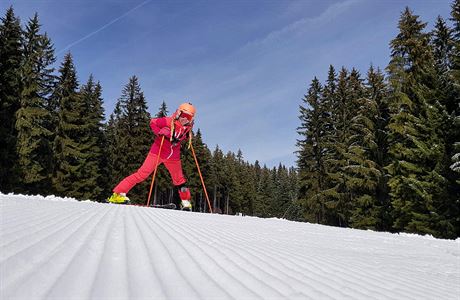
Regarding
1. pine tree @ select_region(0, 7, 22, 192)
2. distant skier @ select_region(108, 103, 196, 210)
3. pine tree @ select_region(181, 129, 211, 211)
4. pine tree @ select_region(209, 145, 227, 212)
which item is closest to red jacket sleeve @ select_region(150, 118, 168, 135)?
distant skier @ select_region(108, 103, 196, 210)

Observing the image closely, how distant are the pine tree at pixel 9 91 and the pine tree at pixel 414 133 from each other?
23.5 metres

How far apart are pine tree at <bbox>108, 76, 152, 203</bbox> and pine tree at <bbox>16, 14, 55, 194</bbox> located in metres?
11.9

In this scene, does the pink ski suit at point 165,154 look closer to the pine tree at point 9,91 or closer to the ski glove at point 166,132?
the ski glove at point 166,132

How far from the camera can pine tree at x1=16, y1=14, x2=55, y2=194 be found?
2500 centimetres

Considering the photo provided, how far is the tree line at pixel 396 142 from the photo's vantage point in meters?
16.7

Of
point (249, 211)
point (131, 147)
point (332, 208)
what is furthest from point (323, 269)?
point (249, 211)

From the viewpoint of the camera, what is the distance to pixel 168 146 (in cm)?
1241

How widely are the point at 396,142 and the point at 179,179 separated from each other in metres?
16.1

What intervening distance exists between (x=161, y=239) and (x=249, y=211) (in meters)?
81.9

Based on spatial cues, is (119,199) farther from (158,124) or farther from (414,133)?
(414,133)

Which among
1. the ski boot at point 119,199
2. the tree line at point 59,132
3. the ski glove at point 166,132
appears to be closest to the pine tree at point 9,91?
the tree line at point 59,132

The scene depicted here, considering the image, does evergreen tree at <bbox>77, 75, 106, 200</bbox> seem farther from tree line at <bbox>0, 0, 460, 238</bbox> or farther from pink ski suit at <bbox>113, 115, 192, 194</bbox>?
pink ski suit at <bbox>113, 115, 192, 194</bbox>

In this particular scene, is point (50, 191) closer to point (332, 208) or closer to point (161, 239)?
point (332, 208)

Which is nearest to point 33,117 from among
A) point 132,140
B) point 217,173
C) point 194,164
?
point 132,140
